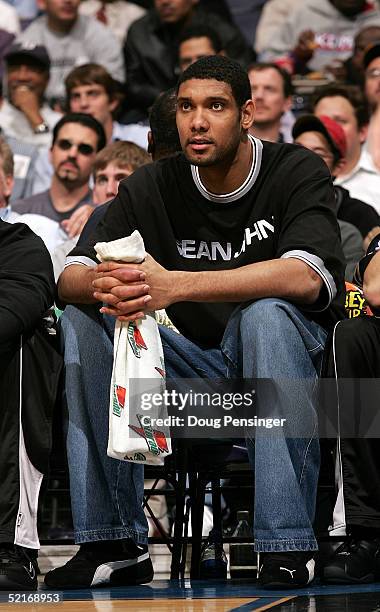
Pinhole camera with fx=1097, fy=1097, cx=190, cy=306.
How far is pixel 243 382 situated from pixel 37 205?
131 inches

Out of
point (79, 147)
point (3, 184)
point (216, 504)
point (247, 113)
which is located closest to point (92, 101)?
point (79, 147)

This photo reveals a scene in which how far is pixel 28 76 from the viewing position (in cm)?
752

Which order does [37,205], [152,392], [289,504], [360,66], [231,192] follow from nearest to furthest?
[289,504], [152,392], [231,192], [37,205], [360,66]

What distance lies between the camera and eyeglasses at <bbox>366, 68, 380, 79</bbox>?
22.4 ft

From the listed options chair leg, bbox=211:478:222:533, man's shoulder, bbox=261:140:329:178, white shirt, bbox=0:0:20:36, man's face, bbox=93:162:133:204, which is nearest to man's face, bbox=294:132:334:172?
man's face, bbox=93:162:133:204

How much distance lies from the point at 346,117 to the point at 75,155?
5.12 feet

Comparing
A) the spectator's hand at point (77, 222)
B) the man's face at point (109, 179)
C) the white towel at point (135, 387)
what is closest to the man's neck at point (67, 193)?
the spectator's hand at point (77, 222)

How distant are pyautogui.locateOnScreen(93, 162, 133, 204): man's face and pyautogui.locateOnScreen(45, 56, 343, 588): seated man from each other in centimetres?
153

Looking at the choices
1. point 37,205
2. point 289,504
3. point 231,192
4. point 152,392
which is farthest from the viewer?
point 37,205

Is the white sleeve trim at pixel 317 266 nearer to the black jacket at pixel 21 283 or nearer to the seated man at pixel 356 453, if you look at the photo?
the seated man at pixel 356 453

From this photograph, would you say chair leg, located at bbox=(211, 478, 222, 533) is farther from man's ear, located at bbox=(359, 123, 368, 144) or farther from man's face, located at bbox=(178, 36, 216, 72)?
man's face, located at bbox=(178, 36, 216, 72)

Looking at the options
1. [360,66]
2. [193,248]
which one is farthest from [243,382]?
[360,66]

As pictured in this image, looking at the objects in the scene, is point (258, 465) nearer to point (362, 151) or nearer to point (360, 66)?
point (362, 151)

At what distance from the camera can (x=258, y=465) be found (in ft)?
9.23
